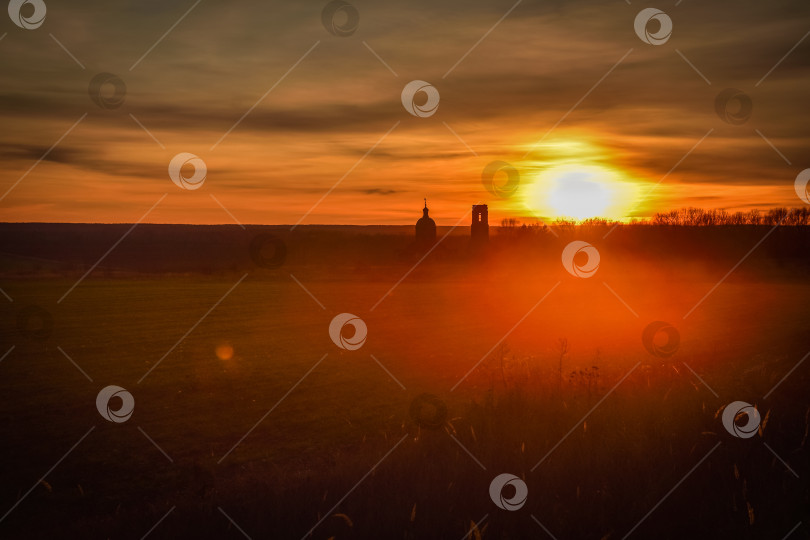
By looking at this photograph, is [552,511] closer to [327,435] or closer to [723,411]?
[723,411]

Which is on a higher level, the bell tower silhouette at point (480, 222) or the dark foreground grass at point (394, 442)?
the bell tower silhouette at point (480, 222)

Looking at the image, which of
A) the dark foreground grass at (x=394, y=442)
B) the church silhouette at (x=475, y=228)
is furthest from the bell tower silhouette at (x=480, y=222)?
the dark foreground grass at (x=394, y=442)

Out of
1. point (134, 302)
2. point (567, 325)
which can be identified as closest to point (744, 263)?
point (567, 325)

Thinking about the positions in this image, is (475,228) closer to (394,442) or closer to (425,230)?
(425,230)

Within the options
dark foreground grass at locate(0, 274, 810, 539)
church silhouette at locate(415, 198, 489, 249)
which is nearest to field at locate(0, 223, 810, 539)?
dark foreground grass at locate(0, 274, 810, 539)

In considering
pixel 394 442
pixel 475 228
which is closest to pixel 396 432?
pixel 394 442

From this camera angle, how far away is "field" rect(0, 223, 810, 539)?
5020 millimetres

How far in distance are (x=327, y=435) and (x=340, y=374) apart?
464 cm

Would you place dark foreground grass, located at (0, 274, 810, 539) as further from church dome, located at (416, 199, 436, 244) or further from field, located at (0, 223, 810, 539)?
church dome, located at (416, 199, 436, 244)

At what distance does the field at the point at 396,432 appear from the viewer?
5020mm

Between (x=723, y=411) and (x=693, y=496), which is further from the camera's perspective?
(x=723, y=411)

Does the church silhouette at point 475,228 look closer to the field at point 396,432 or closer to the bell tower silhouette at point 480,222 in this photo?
the bell tower silhouette at point 480,222

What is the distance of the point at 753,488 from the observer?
212 inches

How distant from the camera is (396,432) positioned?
8.43 m
